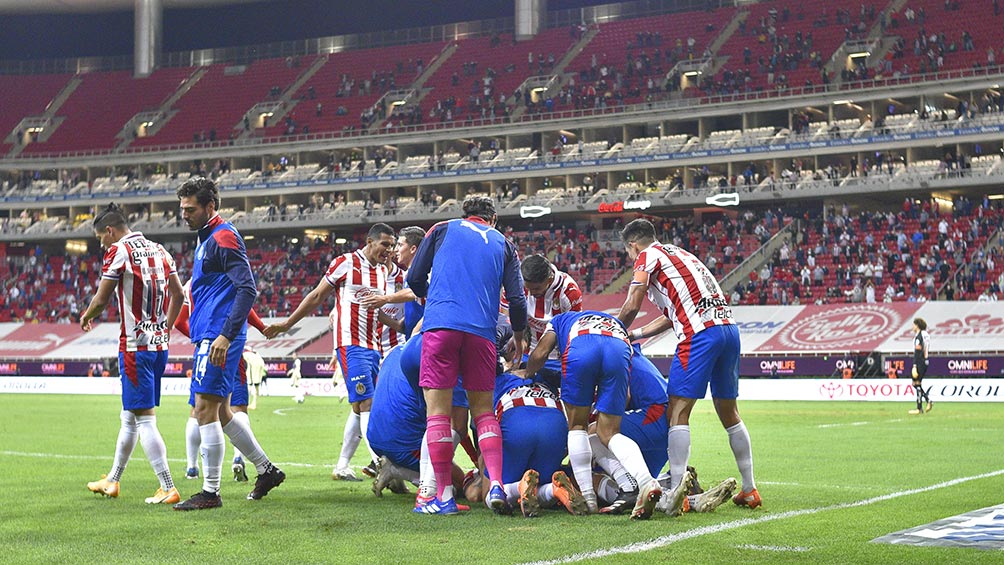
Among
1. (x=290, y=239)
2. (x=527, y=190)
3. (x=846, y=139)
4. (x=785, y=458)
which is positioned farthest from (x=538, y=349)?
(x=290, y=239)

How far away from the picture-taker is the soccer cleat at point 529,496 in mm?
8398

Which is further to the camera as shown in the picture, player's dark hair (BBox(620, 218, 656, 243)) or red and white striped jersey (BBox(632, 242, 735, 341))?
player's dark hair (BBox(620, 218, 656, 243))

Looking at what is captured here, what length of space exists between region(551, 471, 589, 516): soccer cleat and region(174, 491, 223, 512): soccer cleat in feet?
9.13

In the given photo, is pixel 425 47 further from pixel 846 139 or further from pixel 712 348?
pixel 712 348

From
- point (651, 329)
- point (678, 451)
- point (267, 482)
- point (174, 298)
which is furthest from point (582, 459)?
point (174, 298)

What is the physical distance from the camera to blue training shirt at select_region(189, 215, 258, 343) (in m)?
9.31

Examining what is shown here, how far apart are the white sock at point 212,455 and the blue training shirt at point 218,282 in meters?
0.76

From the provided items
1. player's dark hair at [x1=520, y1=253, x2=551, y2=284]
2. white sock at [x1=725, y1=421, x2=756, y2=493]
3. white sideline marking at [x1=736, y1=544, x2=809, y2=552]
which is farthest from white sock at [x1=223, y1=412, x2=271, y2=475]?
white sideline marking at [x1=736, y1=544, x2=809, y2=552]

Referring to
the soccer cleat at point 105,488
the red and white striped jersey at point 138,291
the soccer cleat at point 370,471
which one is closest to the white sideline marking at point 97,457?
the soccer cleat at point 370,471

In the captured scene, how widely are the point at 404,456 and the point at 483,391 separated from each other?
4.49 ft

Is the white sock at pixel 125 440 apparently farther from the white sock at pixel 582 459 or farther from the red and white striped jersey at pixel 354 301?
the white sock at pixel 582 459

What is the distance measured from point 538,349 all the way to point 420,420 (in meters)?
1.34

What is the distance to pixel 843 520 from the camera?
26.7ft

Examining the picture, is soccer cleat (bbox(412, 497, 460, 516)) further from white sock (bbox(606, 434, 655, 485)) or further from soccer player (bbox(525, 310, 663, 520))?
white sock (bbox(606, 434, 655, 485))
